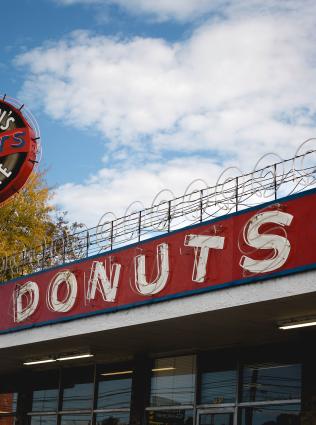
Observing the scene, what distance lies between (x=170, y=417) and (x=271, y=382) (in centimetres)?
285

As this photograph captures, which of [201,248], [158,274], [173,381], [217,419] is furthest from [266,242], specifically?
[173,381]

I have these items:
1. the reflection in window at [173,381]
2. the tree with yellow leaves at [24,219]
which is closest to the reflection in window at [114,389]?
the reflection in window at [173,381]

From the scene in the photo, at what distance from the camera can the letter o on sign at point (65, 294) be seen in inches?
604

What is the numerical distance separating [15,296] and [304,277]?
335 inches

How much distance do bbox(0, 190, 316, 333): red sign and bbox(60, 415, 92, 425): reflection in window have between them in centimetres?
313

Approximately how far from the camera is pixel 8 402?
2150cm

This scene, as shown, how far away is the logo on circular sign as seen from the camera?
18531 mm

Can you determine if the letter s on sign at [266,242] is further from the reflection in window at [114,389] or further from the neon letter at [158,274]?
the reflection in window at [114,389]

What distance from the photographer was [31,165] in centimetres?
1859

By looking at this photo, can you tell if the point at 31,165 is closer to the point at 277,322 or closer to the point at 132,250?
the point at 132,250

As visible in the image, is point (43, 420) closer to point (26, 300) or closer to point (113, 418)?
point (113, 418)

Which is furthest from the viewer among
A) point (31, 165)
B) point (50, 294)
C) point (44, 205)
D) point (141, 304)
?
point (44, 205)

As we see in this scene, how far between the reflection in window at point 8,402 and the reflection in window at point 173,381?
20.1 feet

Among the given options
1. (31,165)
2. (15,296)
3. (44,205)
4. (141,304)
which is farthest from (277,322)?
(44,205)
